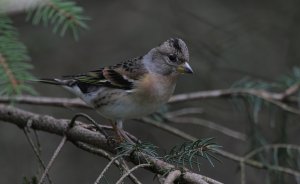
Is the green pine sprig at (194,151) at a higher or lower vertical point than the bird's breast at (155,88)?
lower

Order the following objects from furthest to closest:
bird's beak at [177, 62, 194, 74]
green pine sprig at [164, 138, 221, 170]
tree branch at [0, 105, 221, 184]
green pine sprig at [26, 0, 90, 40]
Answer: bird's beak at [177, 62, 194, 74]
green pine sprig at [26, 0, 90, 40]
tree branch at [0, 105, 221, 184]
green pine sprig at [164, 138, 221, 170]

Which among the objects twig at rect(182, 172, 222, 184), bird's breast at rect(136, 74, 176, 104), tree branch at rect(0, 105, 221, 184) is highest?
bird's breast at rect(136, 74, 176, 104)

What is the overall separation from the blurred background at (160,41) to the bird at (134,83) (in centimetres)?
116

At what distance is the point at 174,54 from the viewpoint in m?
3.73

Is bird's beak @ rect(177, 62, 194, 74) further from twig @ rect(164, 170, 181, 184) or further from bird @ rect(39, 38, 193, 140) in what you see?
twig @ rect(164, 170, 181, 184)

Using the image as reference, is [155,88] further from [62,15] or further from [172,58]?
[62,15]

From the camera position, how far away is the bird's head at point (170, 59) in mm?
3658

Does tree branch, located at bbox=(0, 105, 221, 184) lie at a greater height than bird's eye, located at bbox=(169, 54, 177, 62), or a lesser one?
lesser

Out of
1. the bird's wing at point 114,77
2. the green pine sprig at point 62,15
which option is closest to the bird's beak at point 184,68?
the bird's wing at point 114,77

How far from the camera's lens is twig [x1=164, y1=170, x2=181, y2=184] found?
84.6 inches

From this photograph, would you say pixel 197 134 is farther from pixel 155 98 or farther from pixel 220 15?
pixel 155 98

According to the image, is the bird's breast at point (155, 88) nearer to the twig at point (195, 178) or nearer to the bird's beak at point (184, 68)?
the bird's beak at point (184, 68)

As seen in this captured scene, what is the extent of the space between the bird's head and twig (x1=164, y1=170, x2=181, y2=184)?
144 centimetres

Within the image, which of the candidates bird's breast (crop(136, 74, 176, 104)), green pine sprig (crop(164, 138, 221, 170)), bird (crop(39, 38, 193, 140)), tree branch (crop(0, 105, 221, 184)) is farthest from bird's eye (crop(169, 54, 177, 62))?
green pine sprig (crop(164, 138, 221, 170))
